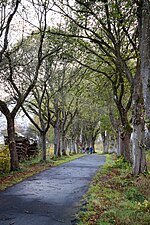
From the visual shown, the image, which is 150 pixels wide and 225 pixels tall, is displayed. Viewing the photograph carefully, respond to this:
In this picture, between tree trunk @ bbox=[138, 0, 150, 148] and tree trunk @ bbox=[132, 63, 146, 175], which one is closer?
tree trunk @ bbox=[138, 0, 150, 148]

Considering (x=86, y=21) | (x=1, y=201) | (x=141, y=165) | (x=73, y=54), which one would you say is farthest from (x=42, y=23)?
(x=1, y=201)

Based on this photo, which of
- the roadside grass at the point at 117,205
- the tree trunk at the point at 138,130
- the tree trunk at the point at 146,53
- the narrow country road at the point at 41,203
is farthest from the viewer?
the tree trunk at the point at 138,130

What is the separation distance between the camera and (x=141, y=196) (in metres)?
7.80

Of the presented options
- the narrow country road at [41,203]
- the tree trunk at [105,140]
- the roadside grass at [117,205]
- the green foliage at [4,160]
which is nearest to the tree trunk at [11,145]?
the green foliage at [4,160]

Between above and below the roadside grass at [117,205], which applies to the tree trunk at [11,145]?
above

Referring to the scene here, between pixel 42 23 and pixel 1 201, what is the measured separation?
10636 millimetres

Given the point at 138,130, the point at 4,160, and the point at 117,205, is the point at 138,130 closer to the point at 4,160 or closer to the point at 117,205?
the point at 117,205

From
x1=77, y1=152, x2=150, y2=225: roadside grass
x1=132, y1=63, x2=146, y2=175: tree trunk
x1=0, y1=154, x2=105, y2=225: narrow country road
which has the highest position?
x1=132, y1=63, x2=146, y2=175: tree trunk

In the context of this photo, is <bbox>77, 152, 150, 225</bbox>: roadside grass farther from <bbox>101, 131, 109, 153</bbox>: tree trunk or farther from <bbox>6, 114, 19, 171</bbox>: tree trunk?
<bbox>101, 131, 109, 153</bbox>: tree trunk

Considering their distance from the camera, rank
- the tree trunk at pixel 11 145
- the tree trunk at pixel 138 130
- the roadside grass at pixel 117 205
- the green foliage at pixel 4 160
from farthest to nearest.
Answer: the tree trunk at pixel 11 145, the green foliage at pixel 4 160, the tree trunk at pixel 138 130, the roadside grass at pixel 117 205

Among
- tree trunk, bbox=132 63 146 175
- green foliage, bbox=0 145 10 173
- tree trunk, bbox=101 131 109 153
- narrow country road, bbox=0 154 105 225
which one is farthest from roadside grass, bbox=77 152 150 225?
tree trunk, bbox=101 131 109 153

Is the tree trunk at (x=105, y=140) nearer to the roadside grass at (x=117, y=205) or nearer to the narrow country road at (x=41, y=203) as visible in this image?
the narrow country road at (x=41, y=203)

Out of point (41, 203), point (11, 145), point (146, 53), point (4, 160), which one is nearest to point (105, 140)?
point (11, 145)

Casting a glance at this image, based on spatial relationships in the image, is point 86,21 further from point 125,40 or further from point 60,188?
point 60,188
